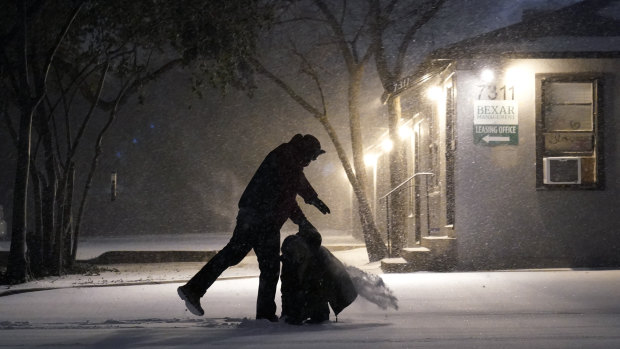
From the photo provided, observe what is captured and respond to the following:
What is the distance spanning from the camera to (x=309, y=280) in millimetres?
8578

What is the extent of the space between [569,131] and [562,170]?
2.16 ft

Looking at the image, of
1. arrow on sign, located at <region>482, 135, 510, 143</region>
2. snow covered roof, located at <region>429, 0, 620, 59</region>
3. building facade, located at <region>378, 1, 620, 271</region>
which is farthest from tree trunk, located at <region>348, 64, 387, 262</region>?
snow covered roof, located at <region>429, 0, 620, 59</region>

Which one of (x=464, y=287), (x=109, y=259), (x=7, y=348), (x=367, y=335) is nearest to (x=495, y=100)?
(x=464, y=287)

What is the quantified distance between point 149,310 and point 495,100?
739 cm

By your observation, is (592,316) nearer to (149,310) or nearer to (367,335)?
(367,335)

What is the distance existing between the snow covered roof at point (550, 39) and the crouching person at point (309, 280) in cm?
746

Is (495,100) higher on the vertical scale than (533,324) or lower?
higher

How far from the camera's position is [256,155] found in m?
46.5

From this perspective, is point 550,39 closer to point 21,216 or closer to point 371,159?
point 21,216

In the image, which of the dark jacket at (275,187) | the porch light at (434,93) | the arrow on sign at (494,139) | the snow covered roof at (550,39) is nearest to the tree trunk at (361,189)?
the porch light at (434,93)

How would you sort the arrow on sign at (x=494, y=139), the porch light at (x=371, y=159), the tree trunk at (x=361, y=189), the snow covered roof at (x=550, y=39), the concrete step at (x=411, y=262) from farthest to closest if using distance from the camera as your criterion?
the porch light at (x=371, y=159), the tree trunk at (x=361, y=189), the concrete step at (x=411, y=262), the arrow on sign at (x=494, y=139), the snow covered roof at (x=550, y=39)

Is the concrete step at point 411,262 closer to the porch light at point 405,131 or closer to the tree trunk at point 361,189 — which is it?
the tree trunk at point 361,189

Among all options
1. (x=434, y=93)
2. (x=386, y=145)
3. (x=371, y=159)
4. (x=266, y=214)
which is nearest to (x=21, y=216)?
(x=434, y=93)

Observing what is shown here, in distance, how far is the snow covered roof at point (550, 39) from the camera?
1535 centimetres
